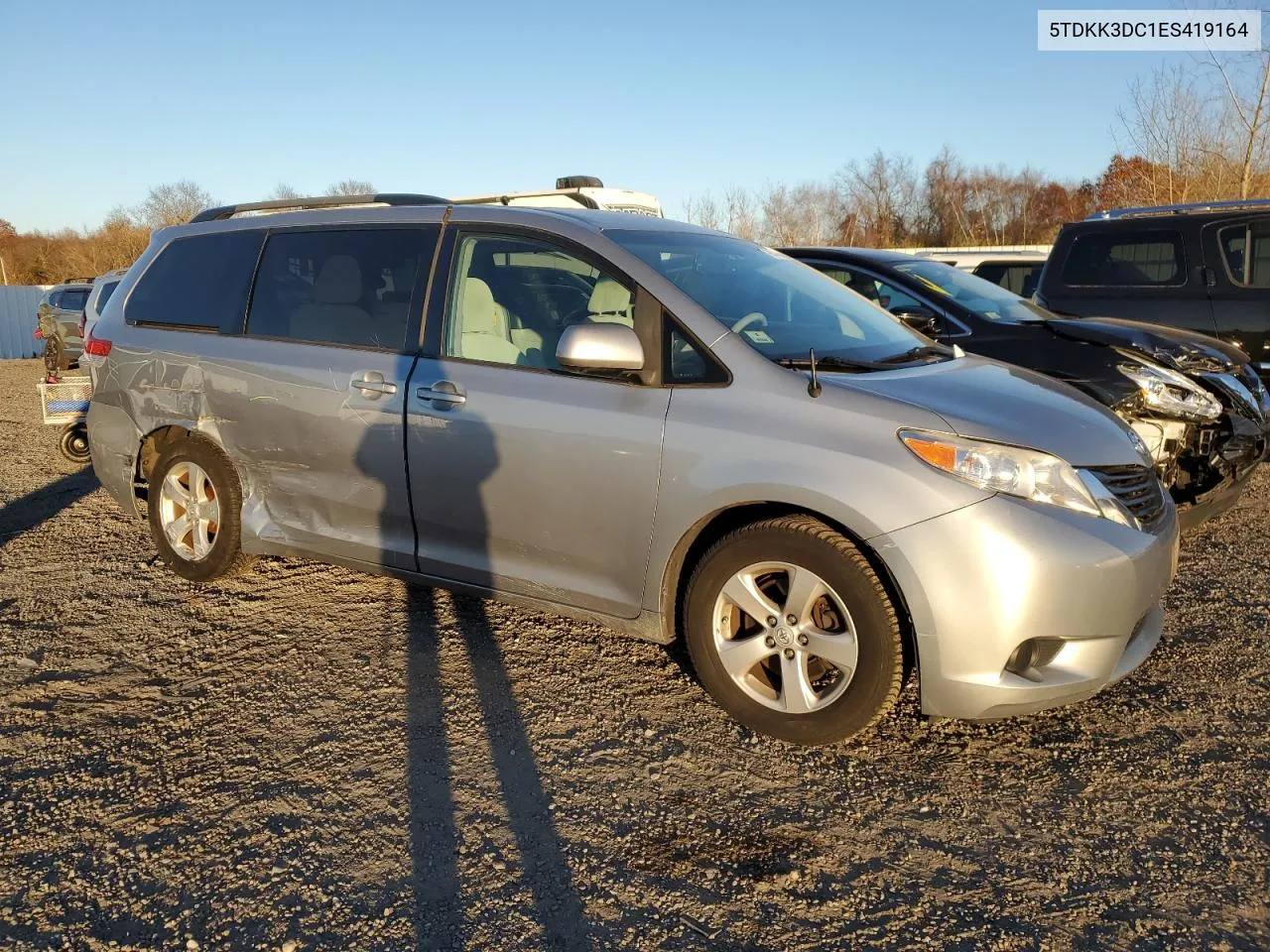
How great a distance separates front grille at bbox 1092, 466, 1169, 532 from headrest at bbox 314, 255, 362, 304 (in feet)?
10.3

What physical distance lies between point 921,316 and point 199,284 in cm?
421

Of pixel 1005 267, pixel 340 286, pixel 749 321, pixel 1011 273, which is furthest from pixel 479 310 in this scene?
pixel 1011 273

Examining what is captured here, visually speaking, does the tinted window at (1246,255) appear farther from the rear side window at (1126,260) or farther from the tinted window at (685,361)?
the tinted window at (685,361)

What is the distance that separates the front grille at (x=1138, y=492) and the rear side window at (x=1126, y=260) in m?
5.24

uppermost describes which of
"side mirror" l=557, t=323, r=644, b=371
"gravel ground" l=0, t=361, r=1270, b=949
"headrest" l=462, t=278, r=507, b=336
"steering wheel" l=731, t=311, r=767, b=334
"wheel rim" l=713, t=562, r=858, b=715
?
"headrest" l=462, t=278, r=507, b=336

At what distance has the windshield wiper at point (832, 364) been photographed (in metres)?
3.44

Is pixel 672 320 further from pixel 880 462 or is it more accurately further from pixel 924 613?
pixel 924 613

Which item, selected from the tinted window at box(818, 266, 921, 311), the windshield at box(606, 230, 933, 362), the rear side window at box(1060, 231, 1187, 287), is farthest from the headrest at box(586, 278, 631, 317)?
the rear side window at box(1060, 231, 1187, 287)

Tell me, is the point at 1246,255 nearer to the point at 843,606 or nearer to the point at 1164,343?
the point at 1164,343

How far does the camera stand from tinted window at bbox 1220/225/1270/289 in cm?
756

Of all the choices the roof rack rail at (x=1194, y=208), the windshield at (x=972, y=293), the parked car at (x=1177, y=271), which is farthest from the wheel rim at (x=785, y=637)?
the roof rack rail at (x=1194, y=208)

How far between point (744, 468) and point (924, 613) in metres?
0.75

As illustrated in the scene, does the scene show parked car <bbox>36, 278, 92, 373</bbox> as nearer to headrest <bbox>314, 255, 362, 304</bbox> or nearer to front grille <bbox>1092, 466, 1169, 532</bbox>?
headrest <bbox>314, 255, 362, 304</bbox>

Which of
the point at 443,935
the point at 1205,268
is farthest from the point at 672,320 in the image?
the point at 1205,268
